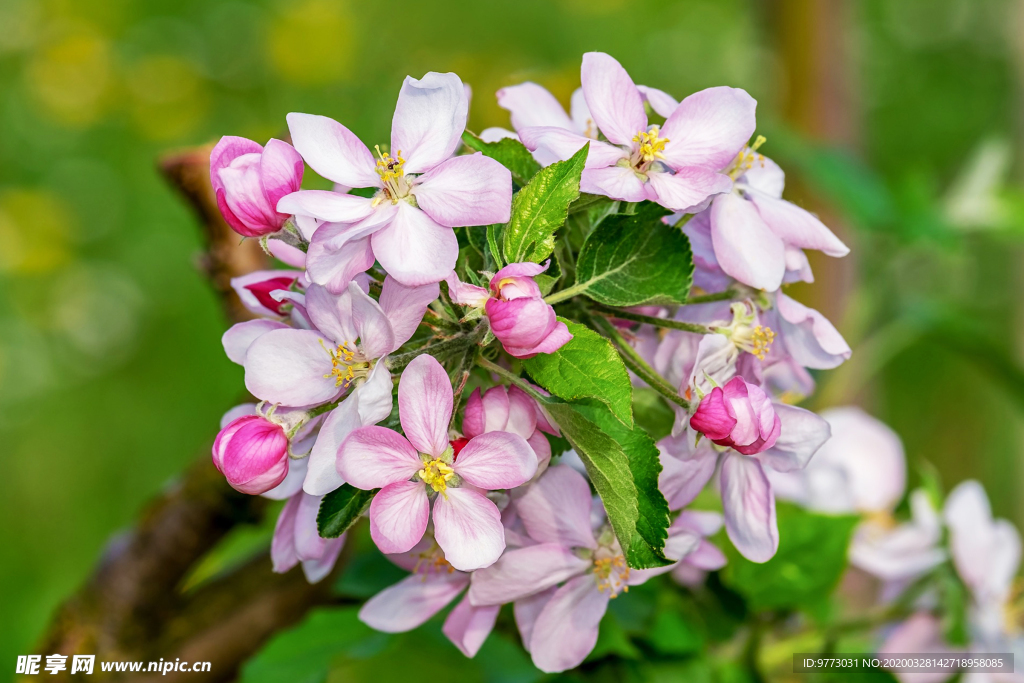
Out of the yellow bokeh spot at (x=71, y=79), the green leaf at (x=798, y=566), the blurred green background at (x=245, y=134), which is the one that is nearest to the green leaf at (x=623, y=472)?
the green leaf at (x=798, y=566)

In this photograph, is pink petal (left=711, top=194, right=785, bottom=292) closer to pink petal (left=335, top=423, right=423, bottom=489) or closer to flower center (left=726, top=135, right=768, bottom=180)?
flower center (left=726, top=135, right=768, bottom=180)

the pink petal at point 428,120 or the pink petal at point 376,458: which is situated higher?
the pink petal at point 428,120

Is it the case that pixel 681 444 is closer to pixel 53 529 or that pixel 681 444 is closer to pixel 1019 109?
pixel 1019 109

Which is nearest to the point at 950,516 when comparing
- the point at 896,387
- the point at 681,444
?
the point at 681,444

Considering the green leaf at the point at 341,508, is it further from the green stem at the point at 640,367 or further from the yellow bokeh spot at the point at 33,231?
the yellow bokeh spot at the point at 33,231

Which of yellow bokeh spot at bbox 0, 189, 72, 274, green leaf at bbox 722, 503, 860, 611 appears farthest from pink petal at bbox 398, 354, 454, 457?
yellow bokeh spot at bbox 0, 189, 72, 274

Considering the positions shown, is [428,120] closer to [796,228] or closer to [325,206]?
[325,206]
